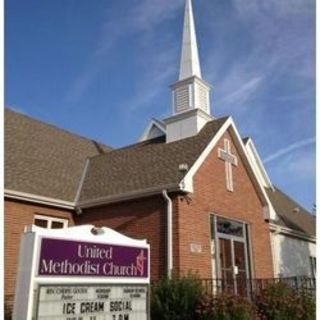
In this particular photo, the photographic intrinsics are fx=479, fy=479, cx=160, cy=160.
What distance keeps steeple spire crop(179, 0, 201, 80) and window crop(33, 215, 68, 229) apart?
25.1 feet

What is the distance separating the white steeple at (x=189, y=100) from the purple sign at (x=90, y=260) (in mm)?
9976

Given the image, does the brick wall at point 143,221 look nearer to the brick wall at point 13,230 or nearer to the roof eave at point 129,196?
Answer: the roof eave at point 129,196

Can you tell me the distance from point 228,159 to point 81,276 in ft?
35.4

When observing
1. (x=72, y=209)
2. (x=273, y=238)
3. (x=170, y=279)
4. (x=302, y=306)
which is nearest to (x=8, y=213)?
(x=72, y=209)

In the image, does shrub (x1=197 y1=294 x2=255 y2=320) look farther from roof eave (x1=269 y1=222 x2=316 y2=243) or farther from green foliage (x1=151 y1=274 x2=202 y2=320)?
roof eave (x1=269 y1=222 x2=316 y2=243)

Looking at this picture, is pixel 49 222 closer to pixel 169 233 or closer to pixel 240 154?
pixel 169 233

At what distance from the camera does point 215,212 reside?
15.8 m

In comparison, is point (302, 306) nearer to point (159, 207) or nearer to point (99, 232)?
point (159, 207)

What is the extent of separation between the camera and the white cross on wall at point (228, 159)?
17.1m

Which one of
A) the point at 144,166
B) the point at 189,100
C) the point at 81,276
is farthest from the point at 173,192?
the point at 81,276

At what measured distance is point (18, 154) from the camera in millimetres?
16953

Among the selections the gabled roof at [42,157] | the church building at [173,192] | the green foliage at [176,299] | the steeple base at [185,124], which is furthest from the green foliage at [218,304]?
the steeple base at [185,124]

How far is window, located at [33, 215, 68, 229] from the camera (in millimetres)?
15117

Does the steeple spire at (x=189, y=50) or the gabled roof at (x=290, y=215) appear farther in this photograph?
the gabled roof at (x=290, y=215)
